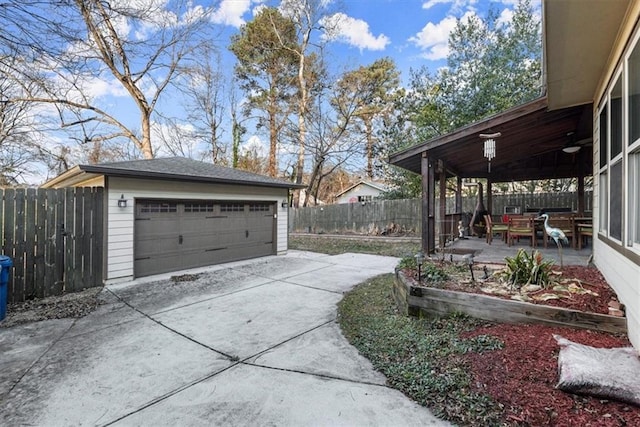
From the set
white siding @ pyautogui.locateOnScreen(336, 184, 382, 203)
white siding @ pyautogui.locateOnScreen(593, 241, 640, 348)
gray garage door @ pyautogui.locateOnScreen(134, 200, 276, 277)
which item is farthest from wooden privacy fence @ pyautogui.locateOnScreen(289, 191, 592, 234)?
white siding @ pyautogui.locateOnScreen(336, 184, 382, 203)

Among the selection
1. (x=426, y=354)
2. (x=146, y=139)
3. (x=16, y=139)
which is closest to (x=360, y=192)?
(x=146, y=139)

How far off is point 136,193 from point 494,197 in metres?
13.6

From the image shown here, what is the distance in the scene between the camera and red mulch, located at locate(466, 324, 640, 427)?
1.78m

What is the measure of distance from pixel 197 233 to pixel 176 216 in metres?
0.67

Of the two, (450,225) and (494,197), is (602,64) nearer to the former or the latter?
(450,225)

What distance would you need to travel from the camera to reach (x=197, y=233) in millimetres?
7633

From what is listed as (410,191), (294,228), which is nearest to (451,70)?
(410,191)

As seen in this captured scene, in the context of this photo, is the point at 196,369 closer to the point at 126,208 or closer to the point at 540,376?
the point at 540,376

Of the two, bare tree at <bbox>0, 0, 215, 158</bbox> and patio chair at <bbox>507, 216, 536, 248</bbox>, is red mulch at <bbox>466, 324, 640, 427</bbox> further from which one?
bare tree at <bbox>0, 0, 215, 158</bbox>

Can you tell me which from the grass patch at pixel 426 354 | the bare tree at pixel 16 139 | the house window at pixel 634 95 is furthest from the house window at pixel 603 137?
the bare tree at pixel 16 139

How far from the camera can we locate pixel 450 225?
359 inches

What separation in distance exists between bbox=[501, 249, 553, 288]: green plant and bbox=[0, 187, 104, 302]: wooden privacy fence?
6.97m

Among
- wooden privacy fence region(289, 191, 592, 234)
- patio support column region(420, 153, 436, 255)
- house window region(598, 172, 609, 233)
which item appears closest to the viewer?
house window region(598, 172, 609, 233)

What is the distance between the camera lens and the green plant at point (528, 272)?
12.1ft
